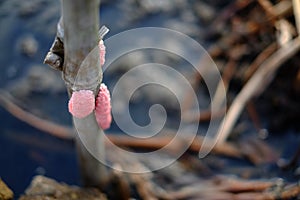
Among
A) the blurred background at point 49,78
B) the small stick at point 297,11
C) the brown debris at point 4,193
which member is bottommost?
the brown debris at point 4,193

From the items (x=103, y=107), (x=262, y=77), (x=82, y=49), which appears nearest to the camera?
(x=82, y=49)

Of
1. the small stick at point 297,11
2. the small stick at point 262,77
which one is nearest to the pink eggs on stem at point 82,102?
the small stick at point 262,77

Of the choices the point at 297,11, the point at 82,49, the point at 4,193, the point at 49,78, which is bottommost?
the point at 4,193

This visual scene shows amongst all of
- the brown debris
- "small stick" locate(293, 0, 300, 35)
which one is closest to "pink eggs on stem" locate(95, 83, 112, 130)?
the brown debris

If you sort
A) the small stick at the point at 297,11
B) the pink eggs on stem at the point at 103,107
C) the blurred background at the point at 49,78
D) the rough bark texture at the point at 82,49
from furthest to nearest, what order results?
the small stick at the point at 297,11 < the blurred background at the point at 49,78 < the pink eggs on stem at the point at 103,107 < the rough bark texture at the point at 82,49

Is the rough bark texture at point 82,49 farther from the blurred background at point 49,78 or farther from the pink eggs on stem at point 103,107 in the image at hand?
the blurred background at point 49,78

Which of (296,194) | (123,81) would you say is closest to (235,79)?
(123,81)

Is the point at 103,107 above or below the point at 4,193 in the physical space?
above

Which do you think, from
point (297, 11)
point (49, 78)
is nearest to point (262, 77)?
point (297, 11)

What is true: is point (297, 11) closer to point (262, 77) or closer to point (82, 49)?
point (262, 77)

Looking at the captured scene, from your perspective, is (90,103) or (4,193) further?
(4,193)

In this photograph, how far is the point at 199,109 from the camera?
1208mm

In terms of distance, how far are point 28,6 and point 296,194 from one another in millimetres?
840

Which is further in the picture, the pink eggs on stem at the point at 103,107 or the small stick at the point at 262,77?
the small stick at the point at 262,77
